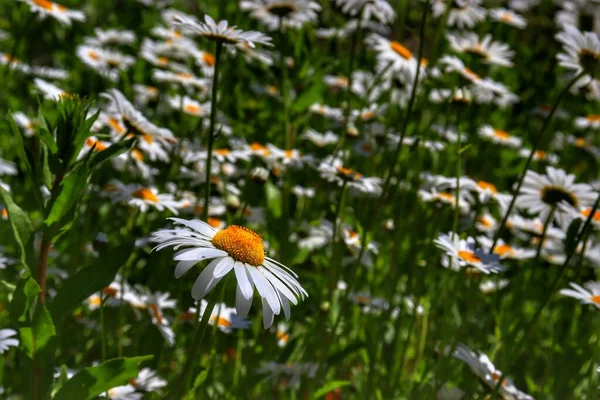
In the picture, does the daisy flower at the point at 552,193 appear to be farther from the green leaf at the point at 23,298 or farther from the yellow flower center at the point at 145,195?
the green leaf at the point at 23,298

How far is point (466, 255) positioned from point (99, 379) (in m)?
0.87

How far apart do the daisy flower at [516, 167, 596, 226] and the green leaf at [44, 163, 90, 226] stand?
3.98 ft

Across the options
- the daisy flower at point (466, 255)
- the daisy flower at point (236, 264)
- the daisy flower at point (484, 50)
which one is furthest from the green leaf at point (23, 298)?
the daisy flower at point (484, 50)

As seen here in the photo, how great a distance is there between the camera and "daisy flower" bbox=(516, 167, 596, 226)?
1.93 metres

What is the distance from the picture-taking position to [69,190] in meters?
1.13

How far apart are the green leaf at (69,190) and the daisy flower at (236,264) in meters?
0.20

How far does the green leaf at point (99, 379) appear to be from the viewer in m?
1.09

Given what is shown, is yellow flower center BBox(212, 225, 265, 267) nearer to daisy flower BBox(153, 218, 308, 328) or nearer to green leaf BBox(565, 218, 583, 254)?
daisy flower BBox(153, 218, 308, 328)

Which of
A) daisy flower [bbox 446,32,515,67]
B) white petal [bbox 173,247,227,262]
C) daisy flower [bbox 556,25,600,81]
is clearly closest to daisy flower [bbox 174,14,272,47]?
white petal [bbox 173,247,227,262]

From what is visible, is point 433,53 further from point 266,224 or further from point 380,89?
point 380,89

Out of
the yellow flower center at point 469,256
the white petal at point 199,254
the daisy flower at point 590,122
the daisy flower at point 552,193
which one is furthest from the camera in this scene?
the daisy flower at point 590,122

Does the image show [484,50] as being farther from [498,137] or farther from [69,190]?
[69,190]

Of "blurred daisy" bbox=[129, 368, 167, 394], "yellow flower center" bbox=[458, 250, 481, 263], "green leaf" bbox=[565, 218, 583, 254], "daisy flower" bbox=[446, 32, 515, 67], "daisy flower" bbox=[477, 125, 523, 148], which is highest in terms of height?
"green leaf" bbox=[565, 218, 583, 254]

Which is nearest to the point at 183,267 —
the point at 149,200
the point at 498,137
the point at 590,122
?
the point at 149,200
